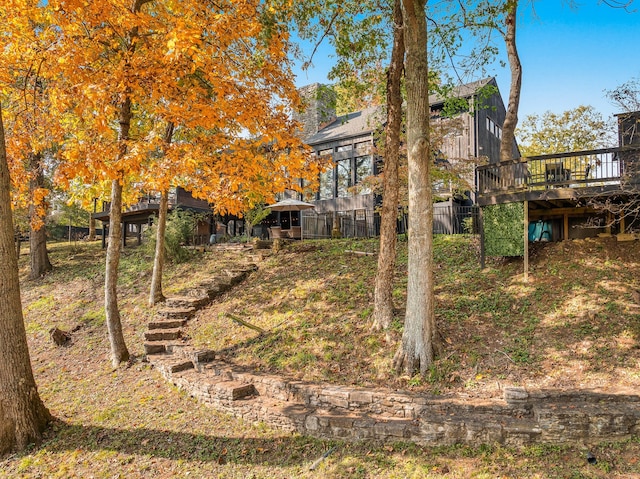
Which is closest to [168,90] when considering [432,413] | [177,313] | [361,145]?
[177,313]

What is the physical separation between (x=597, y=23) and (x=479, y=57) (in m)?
2.63

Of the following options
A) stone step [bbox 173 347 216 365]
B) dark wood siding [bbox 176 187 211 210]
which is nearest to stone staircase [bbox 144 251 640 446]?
stone step [bbox 173 347 216 365]

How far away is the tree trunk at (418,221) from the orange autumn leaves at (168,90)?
6.03 feet

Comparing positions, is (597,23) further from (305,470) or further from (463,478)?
(305,470)

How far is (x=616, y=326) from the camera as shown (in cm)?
728

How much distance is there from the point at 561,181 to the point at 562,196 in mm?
343

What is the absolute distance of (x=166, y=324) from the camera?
33.6 ft

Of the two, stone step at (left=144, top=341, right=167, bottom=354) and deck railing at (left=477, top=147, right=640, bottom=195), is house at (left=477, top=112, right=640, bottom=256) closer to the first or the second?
deck railing at (left=477, top=147, right=640, bottom=195)

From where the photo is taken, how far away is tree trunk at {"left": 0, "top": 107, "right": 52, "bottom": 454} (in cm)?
558

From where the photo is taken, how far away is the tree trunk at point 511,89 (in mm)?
11836

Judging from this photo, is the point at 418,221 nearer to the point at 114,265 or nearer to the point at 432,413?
the point at 432,413

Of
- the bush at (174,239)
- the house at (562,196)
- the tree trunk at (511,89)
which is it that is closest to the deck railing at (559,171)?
the house at (562,196)

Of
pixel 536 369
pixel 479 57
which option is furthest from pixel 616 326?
pixel 479 57

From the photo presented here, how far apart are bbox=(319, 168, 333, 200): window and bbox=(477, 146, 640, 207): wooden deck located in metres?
12.4
